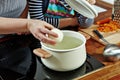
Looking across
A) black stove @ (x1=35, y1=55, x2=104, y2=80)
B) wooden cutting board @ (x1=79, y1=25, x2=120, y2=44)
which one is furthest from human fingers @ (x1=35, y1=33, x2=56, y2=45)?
wooden cutting board @ (x1=79, y1=25, x2=120, y2=44)

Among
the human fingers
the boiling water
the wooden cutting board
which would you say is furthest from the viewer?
the wooden cutting board

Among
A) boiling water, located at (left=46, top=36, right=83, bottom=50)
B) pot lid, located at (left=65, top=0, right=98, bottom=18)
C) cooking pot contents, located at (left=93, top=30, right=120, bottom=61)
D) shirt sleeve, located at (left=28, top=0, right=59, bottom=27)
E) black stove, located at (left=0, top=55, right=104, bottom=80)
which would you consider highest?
pot lid, located at (left=65, top=0, right=98, bottom=18)

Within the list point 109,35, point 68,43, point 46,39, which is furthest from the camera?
point 109,35

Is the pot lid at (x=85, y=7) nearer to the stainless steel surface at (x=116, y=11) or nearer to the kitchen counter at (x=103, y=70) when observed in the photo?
the kitchen counter at (x=103, y=70)

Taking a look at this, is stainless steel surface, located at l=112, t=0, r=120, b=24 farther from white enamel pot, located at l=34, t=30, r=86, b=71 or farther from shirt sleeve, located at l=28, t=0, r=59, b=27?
white enamel pot, located at l=34, t=30, r=86, b=71

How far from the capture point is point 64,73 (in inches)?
26.5

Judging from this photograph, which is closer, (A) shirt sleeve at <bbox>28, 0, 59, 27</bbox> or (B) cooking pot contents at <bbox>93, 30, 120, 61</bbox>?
(B) cooking pot contents at <bbox>93, 30, 120, 61</bbox>

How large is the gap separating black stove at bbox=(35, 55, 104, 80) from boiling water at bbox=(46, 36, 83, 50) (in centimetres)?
8

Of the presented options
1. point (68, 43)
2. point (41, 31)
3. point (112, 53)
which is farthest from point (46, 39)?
point (112, 53)

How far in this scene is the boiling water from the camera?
26.6 inches

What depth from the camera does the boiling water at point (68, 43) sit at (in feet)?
2.22

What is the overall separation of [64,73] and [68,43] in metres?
0.10

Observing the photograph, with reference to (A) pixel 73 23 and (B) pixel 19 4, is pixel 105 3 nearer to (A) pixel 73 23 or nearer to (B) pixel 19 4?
(A) pixel 73 23

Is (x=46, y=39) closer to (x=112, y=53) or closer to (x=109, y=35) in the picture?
(x=112, y=53)
